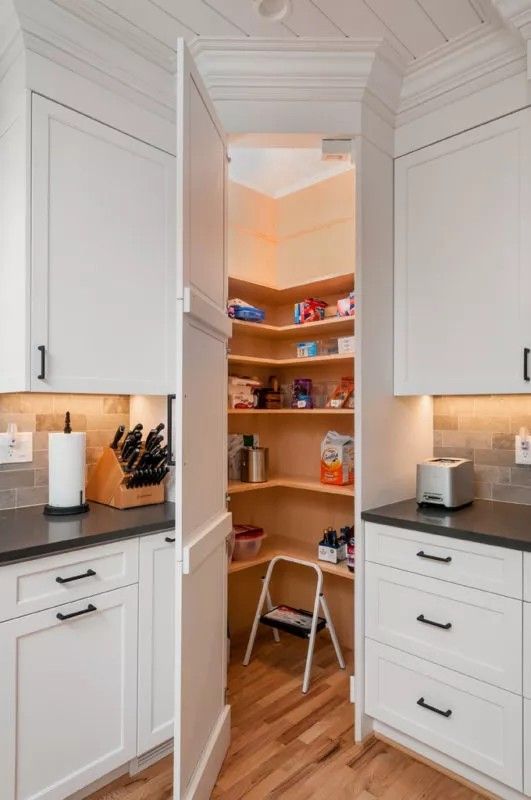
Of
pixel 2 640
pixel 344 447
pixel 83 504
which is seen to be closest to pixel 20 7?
pixel 83 504

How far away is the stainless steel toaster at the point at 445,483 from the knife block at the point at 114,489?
1103 millimetres

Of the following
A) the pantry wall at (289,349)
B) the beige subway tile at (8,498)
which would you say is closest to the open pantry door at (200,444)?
A: the pantry wall at (289,349)

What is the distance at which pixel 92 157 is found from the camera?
72.4 inches

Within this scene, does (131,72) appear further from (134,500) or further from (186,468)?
(134,500)

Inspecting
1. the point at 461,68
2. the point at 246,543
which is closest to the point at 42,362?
the point at 246,543

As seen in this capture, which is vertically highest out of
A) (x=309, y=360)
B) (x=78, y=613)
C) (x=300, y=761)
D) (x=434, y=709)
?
(x=309, y=360)

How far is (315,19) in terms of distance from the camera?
1729mm

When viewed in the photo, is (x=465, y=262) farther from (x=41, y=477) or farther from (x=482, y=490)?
(x=41, y=477)

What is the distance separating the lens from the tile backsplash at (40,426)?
2033 mm

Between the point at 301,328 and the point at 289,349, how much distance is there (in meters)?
0.34

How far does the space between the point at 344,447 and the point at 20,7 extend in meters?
2.14

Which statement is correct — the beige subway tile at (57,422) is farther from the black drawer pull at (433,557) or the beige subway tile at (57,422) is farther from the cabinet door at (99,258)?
the black drawer pull at (433,557)

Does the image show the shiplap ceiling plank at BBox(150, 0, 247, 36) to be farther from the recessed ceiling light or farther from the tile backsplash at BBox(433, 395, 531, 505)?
the tile backsplash at BBox(433, 395, 531, 505)

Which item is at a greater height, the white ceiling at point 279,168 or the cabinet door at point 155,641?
the white ceiling at point 279,168
